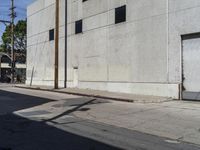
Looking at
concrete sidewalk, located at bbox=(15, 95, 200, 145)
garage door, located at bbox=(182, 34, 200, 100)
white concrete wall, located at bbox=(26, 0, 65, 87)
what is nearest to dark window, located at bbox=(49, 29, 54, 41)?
white concrete wall, located at bbox=(26, 0, 65, 87)

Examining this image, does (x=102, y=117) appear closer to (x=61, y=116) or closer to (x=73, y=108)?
(x=61, y=116)

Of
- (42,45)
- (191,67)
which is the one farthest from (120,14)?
(42,45)

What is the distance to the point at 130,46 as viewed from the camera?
81.8ft

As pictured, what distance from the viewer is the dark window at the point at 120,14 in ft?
85.1

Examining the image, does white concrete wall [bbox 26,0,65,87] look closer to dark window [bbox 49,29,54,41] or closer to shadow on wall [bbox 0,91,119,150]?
dark window [bbox 49,29,54,41]

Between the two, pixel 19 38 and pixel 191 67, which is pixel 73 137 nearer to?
pixel 191 67

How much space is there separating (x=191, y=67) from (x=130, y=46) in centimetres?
578

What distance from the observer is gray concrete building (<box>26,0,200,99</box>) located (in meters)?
20.5

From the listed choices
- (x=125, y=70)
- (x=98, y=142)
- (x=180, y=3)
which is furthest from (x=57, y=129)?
(x=125, y=70)

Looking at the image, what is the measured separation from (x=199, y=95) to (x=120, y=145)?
11.7 meters

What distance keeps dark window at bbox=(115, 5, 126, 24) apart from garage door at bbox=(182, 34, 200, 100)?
6444mm

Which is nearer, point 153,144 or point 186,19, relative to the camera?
point 153,144

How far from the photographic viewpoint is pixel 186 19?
2028 centimetres

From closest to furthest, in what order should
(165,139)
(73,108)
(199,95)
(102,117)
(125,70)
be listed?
1. (165,139)
2. (102,117)
3. (73,108)
4. (199,95)
5. (125,70)
